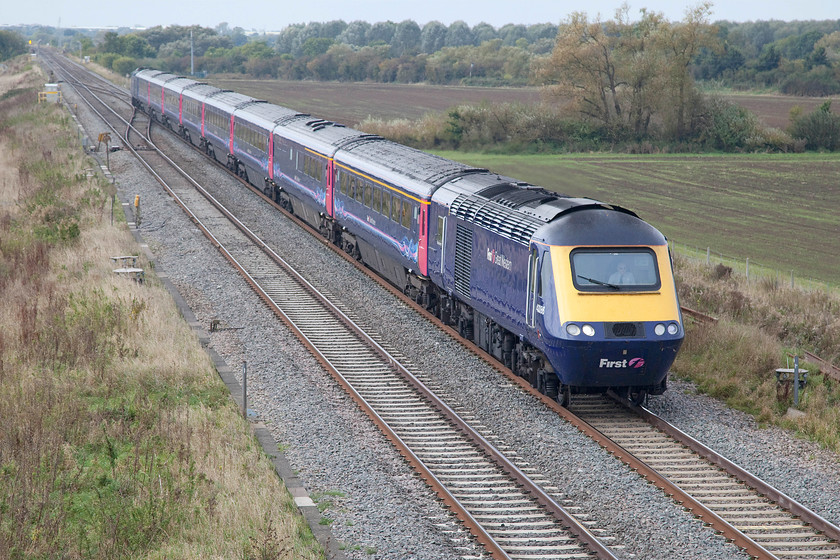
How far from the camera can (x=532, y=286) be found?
1431cm

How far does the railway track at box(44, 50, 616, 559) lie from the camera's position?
33.7 feet

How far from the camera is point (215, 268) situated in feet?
78.1

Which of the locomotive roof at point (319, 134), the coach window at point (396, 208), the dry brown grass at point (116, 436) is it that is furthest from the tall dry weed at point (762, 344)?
the locomotive roof at point (319, 134)

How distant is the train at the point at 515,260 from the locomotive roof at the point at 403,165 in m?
0.04

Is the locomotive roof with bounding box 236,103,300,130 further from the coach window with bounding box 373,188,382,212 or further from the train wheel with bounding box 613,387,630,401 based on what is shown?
the train wheel with bounding box 613,387,630,401

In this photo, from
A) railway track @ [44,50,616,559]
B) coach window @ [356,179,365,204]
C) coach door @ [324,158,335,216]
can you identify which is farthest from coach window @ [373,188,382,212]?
coach door @ [324,158,335,216]

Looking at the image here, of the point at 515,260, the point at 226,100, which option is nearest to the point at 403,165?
the point at 515,260

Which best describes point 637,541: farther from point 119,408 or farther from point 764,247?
point 764,247

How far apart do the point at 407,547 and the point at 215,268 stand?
15099 mm

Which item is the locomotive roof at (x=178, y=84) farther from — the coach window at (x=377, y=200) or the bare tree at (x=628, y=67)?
the coach window at (x=377, y=200)

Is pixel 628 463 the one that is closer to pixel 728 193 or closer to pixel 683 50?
pixel 728 193

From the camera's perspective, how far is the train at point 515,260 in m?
13.5

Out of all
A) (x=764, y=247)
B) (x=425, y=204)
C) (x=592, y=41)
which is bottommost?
(x=764, y=247)

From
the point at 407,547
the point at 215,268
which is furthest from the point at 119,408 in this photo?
the point at 215,268
